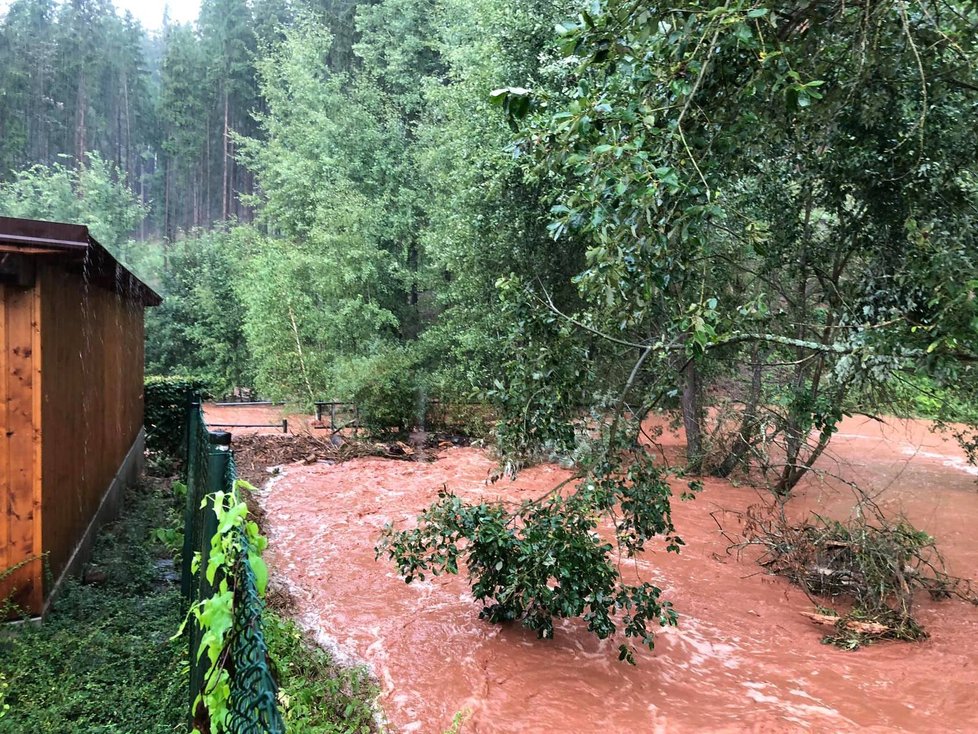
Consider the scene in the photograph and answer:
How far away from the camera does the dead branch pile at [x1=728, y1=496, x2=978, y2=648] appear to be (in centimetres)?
665

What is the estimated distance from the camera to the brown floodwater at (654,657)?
4992mm

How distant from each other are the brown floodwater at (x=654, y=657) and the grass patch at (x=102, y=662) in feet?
5.29

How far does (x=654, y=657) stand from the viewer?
599 cm

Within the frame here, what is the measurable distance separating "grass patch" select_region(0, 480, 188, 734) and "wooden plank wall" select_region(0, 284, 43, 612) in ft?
1.12

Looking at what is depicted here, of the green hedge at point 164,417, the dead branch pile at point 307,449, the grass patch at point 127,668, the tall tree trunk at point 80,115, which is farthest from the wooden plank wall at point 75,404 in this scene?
the tall tree trunk at point 80,115

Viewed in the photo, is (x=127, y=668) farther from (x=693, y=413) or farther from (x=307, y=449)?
(x=693, y=413)

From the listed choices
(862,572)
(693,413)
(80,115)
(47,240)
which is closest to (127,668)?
(47,240)

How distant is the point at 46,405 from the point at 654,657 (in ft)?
18.0

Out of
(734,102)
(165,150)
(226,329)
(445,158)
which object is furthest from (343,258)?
(165,150)

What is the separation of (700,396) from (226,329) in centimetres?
1895

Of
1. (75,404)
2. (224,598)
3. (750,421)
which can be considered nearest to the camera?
(224,598)

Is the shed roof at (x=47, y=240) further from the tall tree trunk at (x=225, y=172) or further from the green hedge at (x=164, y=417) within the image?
the tall tree trunk at (x=225, y=172)

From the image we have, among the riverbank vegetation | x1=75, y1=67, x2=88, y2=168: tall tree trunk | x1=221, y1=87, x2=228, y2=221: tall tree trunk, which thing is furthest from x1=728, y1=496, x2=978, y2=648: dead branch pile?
x1=75, y1=67, x2=88, y2=168: tall tree trunk

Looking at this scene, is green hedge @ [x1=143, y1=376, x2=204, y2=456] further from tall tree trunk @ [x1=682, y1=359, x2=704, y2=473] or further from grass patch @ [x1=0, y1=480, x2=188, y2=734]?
tall tree trunk @ [x1=682, y1=359, x2=704, y2=473]
